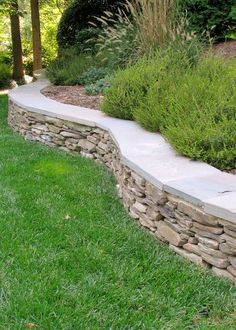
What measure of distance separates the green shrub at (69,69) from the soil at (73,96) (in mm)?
170

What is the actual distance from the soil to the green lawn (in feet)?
8.33

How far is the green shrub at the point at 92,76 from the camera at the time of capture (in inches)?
296

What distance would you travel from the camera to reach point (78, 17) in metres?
11.2

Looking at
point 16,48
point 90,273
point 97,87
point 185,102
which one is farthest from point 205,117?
point 16,48

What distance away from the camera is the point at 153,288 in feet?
8.23

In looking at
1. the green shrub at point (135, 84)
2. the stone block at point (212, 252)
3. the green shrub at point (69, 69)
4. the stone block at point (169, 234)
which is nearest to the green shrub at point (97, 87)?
the green shrub at point (69, 69)

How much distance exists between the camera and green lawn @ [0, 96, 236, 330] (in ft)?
7.34

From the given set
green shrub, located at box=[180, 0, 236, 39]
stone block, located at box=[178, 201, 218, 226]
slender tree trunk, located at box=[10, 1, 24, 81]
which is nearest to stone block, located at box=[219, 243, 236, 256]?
stone block, located at box=[178, 201, 218, 226]

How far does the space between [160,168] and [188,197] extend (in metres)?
0.60

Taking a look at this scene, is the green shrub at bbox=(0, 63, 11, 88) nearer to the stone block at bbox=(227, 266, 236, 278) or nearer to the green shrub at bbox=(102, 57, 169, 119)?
the green shrub at bbox=(102, 57, 169, 119)

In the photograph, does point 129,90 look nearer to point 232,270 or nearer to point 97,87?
point 97,87

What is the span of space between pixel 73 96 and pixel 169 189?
424 centimetres

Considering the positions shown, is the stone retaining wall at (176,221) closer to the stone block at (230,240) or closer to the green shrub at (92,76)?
the stone block at (230,240)

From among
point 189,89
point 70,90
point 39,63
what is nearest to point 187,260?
point 189,89
